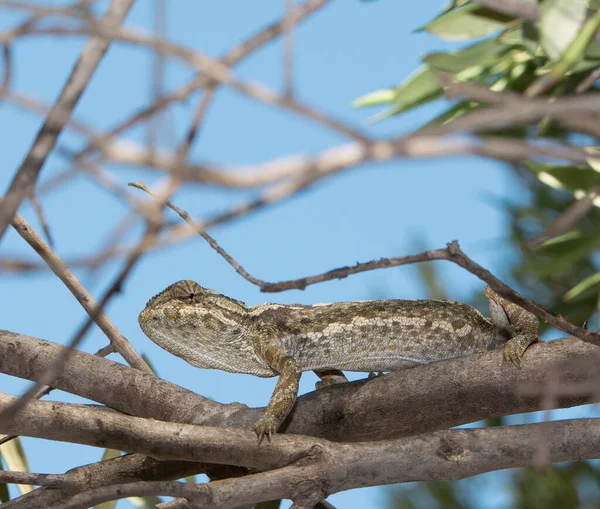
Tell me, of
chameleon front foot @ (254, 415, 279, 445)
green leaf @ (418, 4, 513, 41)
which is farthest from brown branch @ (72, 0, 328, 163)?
green leaf @ (418, 4, 513, 41)

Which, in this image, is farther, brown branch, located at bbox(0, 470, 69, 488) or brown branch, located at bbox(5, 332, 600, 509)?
brown branch, located at bbox(5, 332, 600, 509)

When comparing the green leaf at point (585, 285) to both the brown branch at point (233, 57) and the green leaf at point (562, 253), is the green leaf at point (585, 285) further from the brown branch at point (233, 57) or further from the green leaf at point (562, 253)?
the brown branch at point (233, 57)

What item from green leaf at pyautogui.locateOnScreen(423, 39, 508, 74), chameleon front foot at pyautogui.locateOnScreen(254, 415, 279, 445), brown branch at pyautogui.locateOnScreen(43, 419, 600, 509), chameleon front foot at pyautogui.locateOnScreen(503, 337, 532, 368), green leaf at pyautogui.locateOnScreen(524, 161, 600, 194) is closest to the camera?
brown branch at pyautogui.locateOnScreen(43, 419, 600, 509)

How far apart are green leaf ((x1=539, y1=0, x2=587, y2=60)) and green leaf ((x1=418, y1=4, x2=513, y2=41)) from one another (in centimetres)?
72

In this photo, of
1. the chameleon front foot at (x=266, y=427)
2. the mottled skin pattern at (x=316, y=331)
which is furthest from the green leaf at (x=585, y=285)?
the chameleon front foot at (x=266, y=427)

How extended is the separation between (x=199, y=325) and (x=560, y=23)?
5.16 ft

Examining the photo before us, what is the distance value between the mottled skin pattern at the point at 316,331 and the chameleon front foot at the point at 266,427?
292mm

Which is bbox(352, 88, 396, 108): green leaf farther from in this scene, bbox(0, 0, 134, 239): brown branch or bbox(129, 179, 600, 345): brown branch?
bbox(0, 0, 134, 239): brown branch

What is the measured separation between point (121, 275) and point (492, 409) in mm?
1619

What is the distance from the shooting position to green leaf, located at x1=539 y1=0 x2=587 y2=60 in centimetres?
202

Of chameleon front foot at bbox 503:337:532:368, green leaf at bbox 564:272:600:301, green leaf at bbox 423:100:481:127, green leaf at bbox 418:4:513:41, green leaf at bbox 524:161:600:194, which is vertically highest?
green leaf at bbox 418:4:513:41

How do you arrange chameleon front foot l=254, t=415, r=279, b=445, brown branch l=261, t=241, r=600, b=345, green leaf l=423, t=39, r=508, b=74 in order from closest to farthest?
brown branch l=261, t=241, r=600, b=345
chameleon front foot l=254, t=415, r=279, b=445
green leaf l=423, t=39, r=508, b=74

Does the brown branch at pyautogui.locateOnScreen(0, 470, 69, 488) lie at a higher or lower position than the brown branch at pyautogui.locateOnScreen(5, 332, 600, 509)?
lower

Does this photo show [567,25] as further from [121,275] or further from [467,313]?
[121,275]
